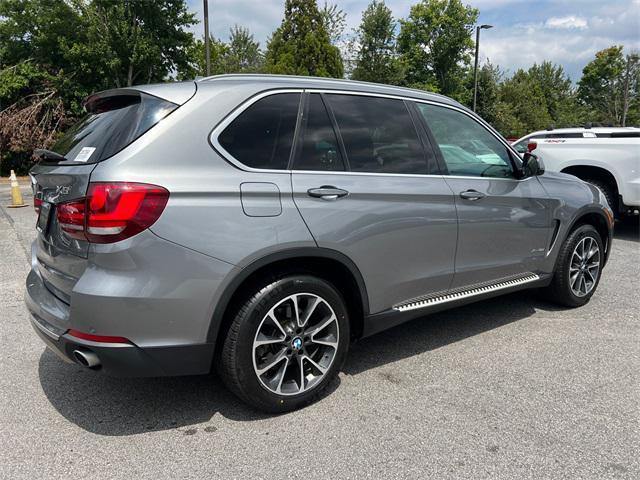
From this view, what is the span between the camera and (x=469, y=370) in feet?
11.5

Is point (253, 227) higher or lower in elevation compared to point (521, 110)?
lower

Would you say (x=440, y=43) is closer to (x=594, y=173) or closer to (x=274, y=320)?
(x=594, y=173)

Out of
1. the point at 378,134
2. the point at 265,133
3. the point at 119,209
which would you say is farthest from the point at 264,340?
the point at 378,134

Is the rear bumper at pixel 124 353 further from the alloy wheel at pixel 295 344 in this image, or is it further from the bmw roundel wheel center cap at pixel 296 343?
the bmw roundel wheel center cap at pixel 296 343

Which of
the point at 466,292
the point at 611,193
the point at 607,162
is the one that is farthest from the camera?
the point at 611,193

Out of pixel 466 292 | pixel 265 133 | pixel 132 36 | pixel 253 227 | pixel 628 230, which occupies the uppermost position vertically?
pixel 132 36

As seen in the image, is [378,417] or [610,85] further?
[610,85]

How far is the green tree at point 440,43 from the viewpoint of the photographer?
1601 inches

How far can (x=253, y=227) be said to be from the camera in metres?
2.60

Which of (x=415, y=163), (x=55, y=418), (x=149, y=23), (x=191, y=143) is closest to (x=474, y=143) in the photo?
(x=415, y=163)

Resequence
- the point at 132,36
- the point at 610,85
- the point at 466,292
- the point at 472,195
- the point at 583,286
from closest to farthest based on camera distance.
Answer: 1. the point at 472,195
2. the point at 466,292
3. the point at 583,286
4. the point at 132,36
5. the point at 610,85

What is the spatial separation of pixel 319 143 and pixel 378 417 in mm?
1625

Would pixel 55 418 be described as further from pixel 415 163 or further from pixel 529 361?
A: pixel 529 361

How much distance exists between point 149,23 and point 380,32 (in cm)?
1588
